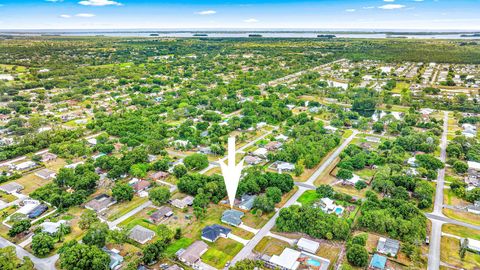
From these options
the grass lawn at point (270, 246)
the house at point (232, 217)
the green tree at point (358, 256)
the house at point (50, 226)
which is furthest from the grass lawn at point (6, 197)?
the green tree at point (358, 256)

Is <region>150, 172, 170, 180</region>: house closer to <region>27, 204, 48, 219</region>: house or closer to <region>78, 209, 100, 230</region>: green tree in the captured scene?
<region>78, 209, 100, 230</region>: green tree

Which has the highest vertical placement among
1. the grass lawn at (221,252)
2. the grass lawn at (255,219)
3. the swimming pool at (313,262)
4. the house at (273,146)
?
the house at (273,146)

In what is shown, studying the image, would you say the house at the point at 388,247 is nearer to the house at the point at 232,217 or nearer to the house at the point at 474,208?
the house at the point at 474,208

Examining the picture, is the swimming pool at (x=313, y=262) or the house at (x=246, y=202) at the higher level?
the house at (x=246, y=202)

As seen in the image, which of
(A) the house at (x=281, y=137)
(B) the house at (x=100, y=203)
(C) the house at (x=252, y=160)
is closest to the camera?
(B) the house at (x=100, y=203)

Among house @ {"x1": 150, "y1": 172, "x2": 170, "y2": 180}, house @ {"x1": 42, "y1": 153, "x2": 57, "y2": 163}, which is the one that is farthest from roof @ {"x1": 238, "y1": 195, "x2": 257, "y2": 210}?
house @ {"x1": 42, "y1": 153, "x2": 57, "y2": 163}

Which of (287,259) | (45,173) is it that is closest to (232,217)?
(287,259)

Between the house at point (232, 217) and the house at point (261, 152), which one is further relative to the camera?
the house at point (261, 152)
